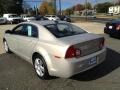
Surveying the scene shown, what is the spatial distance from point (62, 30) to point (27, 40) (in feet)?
3.41

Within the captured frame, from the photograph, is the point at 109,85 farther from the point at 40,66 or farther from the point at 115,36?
the point at 115,36

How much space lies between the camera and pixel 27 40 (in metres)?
6.02

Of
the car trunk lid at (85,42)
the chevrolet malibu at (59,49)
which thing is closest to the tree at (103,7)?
the chevrolet malibu at (59,49)

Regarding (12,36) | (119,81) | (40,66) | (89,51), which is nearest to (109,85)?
(119,81)

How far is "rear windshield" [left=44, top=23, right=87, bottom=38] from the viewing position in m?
5.53

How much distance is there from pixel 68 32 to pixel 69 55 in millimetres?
1202

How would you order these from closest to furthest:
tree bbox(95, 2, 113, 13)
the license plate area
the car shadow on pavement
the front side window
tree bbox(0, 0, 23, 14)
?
1. the license plate area
2. the car shadow on pavement
3. the front side window
4. tree bbox(0, 0, 23, 14)
5. tree bbox(95, 2, 113, 13)

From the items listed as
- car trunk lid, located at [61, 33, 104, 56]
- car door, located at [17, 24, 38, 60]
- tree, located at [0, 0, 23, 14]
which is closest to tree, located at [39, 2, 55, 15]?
tree, located at [0, 0, 23, 14]

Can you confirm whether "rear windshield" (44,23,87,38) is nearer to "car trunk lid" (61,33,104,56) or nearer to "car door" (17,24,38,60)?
"car trunk lid" (61,33,104,56)

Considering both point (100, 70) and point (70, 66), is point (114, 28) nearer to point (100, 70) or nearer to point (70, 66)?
point (100, 70)

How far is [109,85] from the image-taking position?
493 centimetres

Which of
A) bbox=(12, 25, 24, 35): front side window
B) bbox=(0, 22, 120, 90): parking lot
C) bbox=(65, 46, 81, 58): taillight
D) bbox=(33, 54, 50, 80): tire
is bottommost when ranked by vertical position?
bbox=(0, 22, 120, 90): parking lot

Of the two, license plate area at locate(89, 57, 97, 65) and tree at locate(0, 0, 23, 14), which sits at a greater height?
tree at locate(0, 0, 23, 14)

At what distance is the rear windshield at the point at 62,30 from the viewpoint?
5532mm
